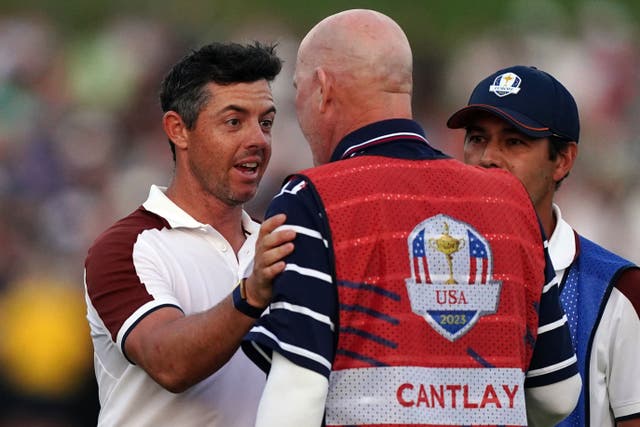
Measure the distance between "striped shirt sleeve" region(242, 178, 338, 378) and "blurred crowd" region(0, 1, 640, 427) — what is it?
14.3ft

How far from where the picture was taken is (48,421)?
651 centimetres

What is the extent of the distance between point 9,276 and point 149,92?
1.60 metres

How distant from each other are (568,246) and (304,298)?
4.57 feet

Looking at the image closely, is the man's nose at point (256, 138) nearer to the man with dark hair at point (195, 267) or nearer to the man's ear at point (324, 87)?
the man with dark hair at point (195, 267)

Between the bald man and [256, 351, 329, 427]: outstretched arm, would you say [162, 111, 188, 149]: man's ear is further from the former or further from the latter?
[256, 351, 329, 427]: outstretched arm

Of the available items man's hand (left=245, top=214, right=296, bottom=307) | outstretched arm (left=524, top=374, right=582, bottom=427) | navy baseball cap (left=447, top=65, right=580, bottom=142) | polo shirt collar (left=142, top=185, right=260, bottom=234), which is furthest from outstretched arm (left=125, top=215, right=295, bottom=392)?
navy baseball cap (left=447, top=65, right=580, bottom=142)

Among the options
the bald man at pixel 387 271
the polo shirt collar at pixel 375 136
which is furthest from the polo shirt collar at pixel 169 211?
the polo shirt collar at pixel 375 136

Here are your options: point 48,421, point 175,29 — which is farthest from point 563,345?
point 175,29

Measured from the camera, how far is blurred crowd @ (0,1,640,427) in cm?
672

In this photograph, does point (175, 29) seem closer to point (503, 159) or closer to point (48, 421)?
point (48, 421)

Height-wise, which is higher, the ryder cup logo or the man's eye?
the man's eye

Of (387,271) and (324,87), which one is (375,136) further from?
(387,271)

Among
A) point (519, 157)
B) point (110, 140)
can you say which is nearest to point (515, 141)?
point (519, 157)

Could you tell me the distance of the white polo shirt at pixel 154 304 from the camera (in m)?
3.24
